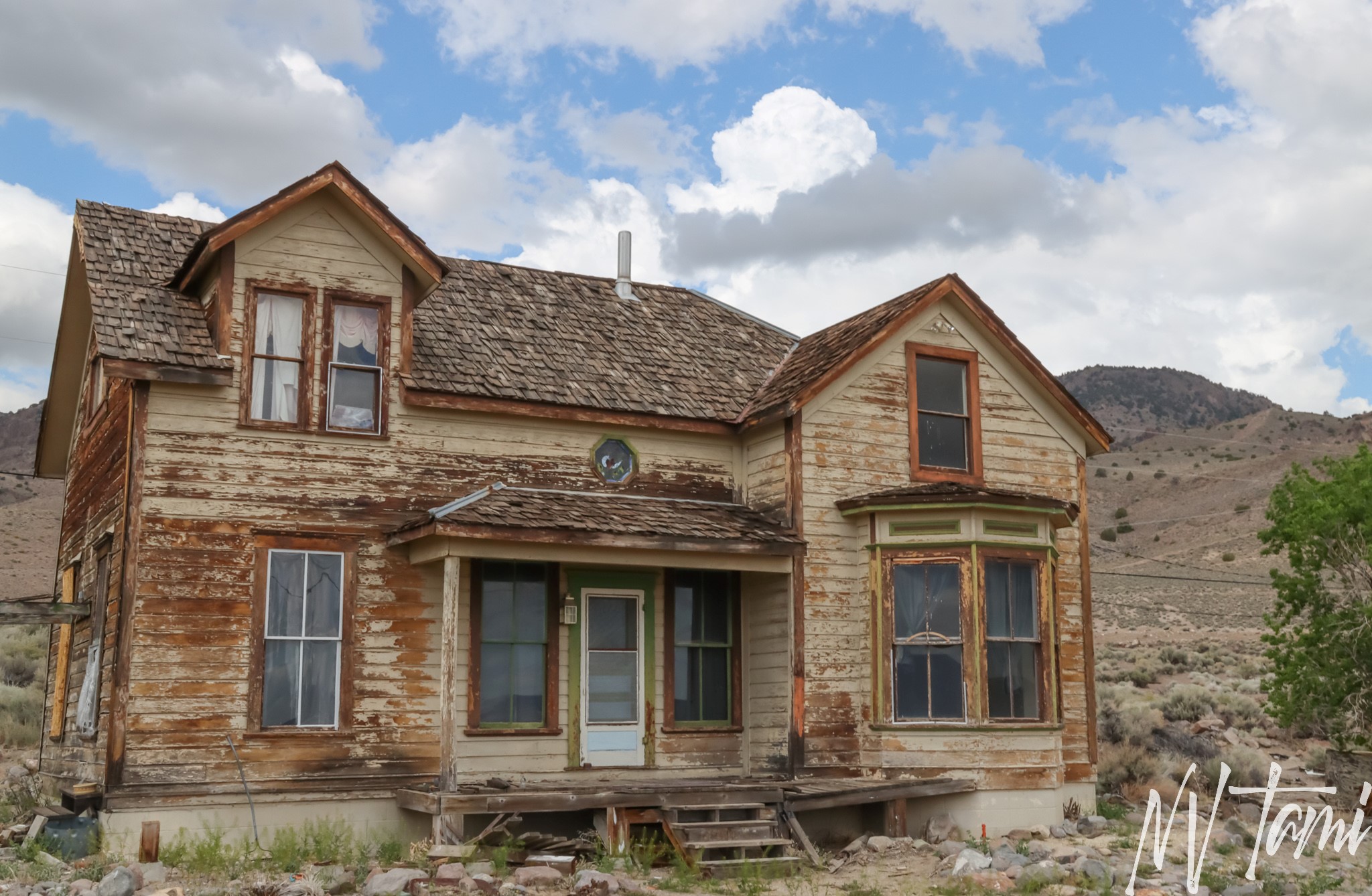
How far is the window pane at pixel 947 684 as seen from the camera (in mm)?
15117

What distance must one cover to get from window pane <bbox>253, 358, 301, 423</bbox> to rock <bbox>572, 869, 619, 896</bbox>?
5.69 m

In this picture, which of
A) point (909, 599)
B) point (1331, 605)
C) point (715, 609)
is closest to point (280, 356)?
point (715, 609)

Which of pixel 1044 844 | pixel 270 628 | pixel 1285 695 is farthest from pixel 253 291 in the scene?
pixel 1285 695

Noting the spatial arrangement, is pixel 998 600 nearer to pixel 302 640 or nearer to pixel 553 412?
pixel 553 412

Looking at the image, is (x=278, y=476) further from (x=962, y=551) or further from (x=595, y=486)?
(x=962, y=551)

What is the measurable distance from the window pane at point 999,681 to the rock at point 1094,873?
257 centimetres

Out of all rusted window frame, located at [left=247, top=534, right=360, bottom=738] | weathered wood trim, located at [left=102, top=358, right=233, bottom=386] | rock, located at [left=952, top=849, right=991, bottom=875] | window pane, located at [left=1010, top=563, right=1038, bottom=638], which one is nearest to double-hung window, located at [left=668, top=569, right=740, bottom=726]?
window pane, located at [left=1010, top=563, right=1038, bottom=638]

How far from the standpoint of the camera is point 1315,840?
14891mm

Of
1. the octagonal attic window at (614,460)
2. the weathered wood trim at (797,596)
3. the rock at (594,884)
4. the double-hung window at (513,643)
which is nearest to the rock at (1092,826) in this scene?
the weathered wood trim at (797,596)

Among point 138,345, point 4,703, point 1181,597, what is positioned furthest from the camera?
point 1181,597

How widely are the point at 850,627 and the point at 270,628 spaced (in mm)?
6333

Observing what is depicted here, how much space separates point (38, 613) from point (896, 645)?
29.9 feet

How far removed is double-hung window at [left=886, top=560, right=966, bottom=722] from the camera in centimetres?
1513

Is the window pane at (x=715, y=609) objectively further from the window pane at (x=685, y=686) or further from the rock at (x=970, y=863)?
the rock at (x=970, y=863)
